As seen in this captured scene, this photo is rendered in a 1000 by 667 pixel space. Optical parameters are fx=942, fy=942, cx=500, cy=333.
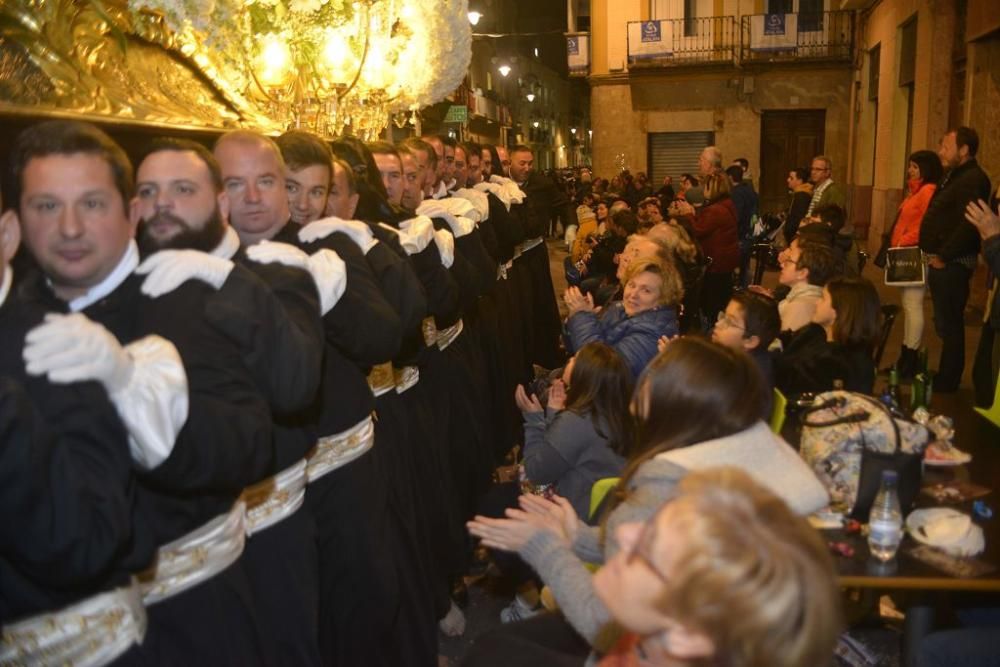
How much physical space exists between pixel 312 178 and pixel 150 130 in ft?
2.24

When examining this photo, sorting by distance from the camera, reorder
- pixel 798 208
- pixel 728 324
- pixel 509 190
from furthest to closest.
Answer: pixel 798 208 < pixel 509 190 < pixel 728 324

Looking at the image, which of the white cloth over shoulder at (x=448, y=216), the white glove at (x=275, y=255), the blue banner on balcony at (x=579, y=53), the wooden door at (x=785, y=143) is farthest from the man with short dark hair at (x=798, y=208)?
the blue banner on balcony at (x=579, y=53)

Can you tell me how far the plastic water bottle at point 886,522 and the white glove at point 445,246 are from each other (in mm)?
2220

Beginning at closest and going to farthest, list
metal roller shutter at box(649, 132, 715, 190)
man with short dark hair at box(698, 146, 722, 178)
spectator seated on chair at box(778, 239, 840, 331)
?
spectator seated on chair at box(778, 239, 840, 331) < man with short dark hair at box(698, 146, 722, 178) < metal roller shutter at box(649, 132, 715, 190)

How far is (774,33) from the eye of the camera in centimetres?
2311

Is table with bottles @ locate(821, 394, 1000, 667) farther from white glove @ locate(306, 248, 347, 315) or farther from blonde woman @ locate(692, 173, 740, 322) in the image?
blonde woman @ locate(692, 173, 740, 322)

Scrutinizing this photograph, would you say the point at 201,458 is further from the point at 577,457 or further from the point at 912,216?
the point at 912,216

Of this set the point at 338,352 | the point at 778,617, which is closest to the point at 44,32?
the point at 338,352

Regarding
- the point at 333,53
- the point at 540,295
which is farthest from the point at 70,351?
the point at 540,295

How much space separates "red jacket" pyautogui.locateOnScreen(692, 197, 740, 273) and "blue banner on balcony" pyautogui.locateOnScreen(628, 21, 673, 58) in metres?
16.2

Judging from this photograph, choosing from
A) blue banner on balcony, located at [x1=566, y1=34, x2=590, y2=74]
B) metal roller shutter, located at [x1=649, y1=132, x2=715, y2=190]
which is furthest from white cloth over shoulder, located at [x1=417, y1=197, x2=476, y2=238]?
blue banner on balcony, located at [x1=566, y1=34, x2=590, y2=74]

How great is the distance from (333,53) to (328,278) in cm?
245

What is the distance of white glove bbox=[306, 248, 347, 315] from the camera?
114 inches

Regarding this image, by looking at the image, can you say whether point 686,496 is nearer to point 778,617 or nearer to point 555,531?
point 778,617
